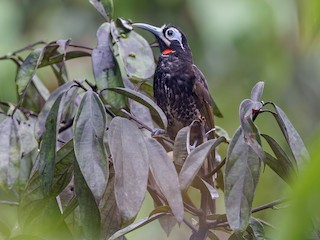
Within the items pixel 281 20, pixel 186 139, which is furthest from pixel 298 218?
pixel 281 20

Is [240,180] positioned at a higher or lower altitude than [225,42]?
higher

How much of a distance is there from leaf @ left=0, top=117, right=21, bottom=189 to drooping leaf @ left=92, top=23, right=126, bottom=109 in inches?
10.4

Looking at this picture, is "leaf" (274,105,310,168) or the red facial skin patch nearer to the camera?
"leaf" (274,105,310,168)

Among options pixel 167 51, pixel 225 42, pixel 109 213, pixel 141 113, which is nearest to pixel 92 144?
pixel 109 213

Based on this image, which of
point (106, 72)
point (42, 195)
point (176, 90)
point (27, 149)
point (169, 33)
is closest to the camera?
point (42, 195)

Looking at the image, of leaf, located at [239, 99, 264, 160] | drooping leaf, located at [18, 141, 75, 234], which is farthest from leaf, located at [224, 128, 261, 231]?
drooping leaf, located at [18, 141, 75, 234]

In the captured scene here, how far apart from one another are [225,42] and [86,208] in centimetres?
188

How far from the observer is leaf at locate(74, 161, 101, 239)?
3.66 feet

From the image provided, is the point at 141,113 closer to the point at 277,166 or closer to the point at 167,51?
the point at 277,166

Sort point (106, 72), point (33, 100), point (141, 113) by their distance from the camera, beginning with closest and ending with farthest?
point (106, 72) < point (141, 113) < point (33, 100)

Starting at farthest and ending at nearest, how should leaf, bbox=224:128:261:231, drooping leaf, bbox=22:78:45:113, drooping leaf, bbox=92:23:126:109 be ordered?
1. drooping leaf, bbox=22:78:45:113
2. drooping leaf, bbox=92:23:126:109
3. leaf, bbox=224:128:261:231

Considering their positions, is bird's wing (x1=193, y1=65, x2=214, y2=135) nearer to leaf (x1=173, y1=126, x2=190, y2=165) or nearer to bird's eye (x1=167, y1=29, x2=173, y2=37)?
bird's eye (x1=167, y1=29, x2=173, y2=37)

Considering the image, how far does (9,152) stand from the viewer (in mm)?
1554

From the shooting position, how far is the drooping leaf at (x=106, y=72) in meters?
1.43
